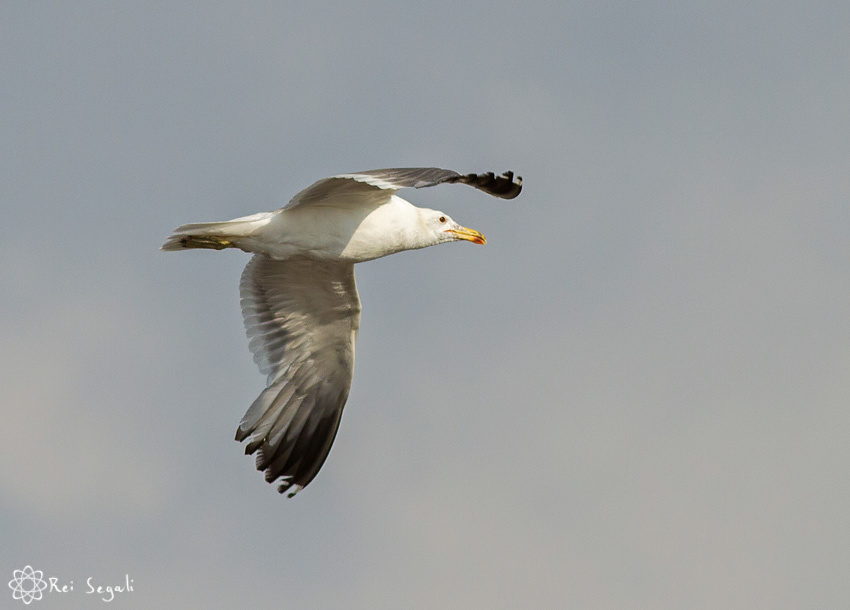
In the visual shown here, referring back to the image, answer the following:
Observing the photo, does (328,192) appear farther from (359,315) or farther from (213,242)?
(359,315)

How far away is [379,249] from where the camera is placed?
12188mm

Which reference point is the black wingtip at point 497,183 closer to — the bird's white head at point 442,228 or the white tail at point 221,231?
the bird's white head at point 442,228

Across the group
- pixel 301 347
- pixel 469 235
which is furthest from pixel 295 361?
pixel 469 235

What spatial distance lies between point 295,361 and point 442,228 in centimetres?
274

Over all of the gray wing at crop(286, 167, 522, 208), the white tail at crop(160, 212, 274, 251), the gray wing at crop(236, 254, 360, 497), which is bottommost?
the gray wing at crop(236, 254, 360, 497)

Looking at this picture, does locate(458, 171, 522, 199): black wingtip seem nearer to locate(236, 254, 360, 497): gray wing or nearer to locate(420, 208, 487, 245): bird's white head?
locate(420, 208, 487, 245): bird's white head

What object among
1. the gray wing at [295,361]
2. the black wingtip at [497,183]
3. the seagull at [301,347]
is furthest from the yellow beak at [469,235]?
the gray wing at [295,361]

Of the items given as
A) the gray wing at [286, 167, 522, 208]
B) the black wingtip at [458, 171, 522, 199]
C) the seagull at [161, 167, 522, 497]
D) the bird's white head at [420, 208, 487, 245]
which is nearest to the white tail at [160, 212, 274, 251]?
the gray wing at [286, 167, 522, 208]

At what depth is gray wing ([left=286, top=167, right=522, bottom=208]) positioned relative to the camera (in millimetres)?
10336

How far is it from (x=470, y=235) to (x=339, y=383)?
2618 mm

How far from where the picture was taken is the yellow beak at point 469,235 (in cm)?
1293

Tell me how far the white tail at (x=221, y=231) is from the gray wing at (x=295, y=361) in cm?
177

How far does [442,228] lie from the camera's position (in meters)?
12.8

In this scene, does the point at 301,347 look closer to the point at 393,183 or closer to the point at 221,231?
the point at 221,231
